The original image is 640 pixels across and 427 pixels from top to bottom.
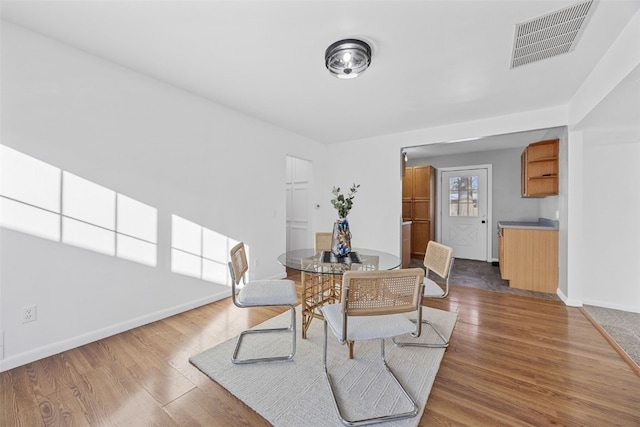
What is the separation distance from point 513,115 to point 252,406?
167 inches

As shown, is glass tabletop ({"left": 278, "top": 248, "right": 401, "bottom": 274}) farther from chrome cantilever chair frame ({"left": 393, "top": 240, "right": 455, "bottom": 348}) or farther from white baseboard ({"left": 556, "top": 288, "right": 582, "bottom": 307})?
white baseboard ({"left": 556, "top": 288, "right": 582, "bottom": 307})

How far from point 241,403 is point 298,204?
391 cm

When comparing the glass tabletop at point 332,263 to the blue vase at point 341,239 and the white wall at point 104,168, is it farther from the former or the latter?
the white wall at point 104,168

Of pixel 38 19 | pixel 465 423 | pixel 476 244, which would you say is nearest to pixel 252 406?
pixel 465 423

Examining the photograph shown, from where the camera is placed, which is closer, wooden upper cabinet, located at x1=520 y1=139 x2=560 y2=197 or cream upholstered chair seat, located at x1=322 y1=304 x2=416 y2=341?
cream upholstered chair seat, located at x1=322 y1=304 x2=416 y2=341

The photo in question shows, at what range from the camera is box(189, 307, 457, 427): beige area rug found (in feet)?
4.85

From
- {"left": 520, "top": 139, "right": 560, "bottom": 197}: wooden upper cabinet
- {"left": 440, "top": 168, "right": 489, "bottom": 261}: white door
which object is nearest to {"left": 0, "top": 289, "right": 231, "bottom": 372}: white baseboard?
{"left": 520, "top": 139, "right": 560, "bottom": 197}: wooden upper cabinet

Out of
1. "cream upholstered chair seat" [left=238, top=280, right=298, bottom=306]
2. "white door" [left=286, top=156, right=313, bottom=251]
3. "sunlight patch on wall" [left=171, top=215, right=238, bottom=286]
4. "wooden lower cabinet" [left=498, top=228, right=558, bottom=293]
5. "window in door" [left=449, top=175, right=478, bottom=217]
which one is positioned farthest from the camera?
"window in door" [left=449, top=175, right=478, bottom=217]

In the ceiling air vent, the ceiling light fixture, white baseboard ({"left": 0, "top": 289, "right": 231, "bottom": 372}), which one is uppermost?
the ceiling air vent

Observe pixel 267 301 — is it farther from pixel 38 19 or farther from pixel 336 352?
pixel 38 19

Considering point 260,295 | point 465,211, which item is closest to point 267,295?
point 260,295

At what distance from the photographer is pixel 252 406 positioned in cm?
151

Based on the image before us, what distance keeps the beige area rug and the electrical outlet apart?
3.93ft

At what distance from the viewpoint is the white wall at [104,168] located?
1.85 m
